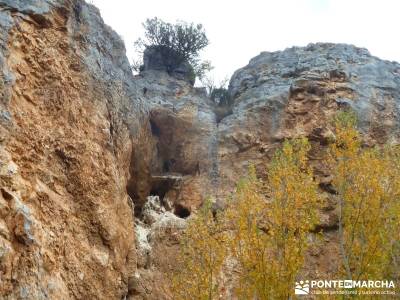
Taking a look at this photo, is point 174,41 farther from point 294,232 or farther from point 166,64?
point 294,232

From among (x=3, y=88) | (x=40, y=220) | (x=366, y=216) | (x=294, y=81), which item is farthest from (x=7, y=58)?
(x=294, y=81)

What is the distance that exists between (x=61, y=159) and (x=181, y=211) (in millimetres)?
6524

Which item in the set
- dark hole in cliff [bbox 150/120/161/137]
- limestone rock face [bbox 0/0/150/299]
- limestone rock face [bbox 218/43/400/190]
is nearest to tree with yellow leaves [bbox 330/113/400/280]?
limestone rock face [bbox 218/43/400/190]

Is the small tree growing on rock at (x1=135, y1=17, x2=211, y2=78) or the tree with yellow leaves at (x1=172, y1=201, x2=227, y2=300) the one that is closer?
the tree with yellow leaves at (x1=172, y1=201, x2=227, y2=300)

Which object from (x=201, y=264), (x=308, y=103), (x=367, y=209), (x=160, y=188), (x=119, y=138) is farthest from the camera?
(x=308, y=103)

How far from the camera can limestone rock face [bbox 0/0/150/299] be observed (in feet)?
23.1

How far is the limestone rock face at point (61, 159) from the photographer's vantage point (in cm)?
703

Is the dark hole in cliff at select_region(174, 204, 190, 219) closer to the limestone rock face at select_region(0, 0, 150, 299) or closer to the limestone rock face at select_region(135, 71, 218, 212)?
the limestone rock face at select_region(135, 71, 218, 212)

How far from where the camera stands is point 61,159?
9250mm

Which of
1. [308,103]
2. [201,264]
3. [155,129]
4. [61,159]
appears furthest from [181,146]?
[61,159]

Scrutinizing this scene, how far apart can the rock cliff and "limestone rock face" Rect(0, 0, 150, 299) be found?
3 centimetres

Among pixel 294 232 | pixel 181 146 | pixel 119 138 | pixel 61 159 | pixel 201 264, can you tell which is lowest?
pixel 201 264

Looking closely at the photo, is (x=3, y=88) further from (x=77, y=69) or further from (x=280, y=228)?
(x=280, y=228)

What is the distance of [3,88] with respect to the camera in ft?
25.4
